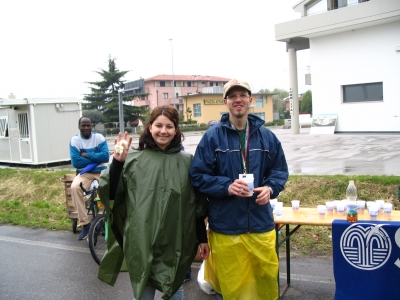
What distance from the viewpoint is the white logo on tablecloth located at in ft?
11.4

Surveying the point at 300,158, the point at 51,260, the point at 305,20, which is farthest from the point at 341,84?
the point at 51,260

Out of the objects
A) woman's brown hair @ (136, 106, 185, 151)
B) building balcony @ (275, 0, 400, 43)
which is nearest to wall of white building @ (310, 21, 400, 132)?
building balcony @ (275, 0, 400, 43)

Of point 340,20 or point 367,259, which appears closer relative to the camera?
point 367,259

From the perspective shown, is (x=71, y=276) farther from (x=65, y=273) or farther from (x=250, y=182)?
(x=250, y=182)

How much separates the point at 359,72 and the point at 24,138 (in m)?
20.6

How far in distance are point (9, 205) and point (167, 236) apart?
328 inches

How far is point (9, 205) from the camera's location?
9.98 m

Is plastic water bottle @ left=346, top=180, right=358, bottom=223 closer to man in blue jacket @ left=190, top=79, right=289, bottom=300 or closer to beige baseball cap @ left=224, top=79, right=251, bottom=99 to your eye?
man in blue jacket @ left=190, top=79, right=289, bottom=300

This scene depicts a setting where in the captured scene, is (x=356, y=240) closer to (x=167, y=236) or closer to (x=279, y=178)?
(x=279, y=178)

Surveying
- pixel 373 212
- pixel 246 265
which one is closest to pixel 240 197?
pixel 246 265

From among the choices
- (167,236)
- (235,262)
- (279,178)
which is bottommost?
(235,262)

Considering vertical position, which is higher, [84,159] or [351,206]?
[84,159]

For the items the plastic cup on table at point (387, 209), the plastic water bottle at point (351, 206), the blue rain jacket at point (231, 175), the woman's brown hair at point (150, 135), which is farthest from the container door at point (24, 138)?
the plastic cup on table at point (387, 209)

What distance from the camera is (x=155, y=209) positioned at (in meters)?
2.94
